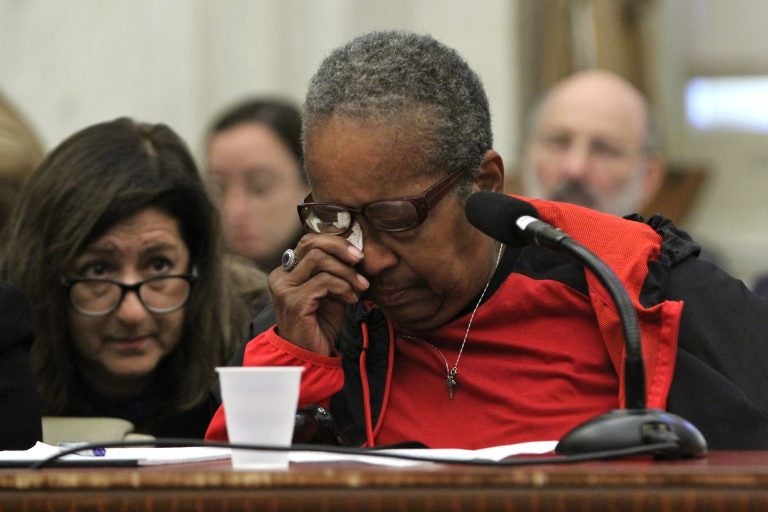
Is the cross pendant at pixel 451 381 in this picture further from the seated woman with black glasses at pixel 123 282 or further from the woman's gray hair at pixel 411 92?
the seated woman with black glasses at pixel 123 282

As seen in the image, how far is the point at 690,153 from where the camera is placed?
6242 millimetres

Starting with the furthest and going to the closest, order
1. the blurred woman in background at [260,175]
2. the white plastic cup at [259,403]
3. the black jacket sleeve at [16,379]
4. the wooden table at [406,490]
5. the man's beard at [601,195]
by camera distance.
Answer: the blurred woman in background at [260,175], the man's beard at [601,195], the black jacket sleeve at [16,379], the white plastic cup at [259,403], the wooden table at [406,490]

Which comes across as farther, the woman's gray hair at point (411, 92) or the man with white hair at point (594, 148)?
the man with white hair at point (594, 148)

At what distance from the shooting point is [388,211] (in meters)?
2.64

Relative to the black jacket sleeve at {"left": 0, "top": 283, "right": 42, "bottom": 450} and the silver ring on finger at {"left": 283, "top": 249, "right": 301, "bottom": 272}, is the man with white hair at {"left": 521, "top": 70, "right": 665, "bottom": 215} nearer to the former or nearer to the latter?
the silver ring on finger at {"left": 283, "top": 249, "right": 301, "bottom": 272}

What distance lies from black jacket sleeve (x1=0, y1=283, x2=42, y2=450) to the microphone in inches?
37.5

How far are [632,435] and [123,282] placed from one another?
1.79 metres

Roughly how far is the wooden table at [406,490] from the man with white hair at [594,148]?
10.9ft

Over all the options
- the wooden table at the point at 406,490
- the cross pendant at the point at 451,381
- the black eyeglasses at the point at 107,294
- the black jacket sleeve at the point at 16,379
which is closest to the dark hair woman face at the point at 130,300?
the black eyeglasses at the point at 107,294

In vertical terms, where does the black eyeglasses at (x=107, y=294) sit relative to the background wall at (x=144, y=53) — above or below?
below

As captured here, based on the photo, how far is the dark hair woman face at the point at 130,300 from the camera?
3496 millimetres

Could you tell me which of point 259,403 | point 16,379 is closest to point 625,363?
point 259,403

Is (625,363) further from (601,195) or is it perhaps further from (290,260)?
(601,195)

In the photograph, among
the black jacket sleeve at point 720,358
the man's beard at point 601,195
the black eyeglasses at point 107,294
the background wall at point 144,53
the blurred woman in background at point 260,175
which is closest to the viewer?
the black jacket sleeve at point 720,358
